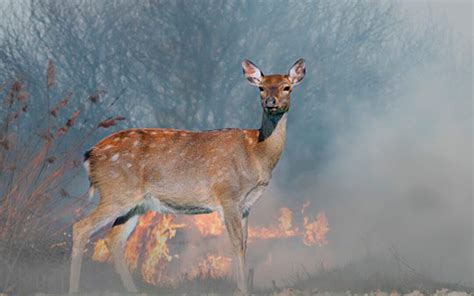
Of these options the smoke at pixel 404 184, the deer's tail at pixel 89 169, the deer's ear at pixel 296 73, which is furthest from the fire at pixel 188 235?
the deer's ear at pixel 296 73

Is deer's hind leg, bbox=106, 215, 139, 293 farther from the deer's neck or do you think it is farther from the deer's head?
the deer's head

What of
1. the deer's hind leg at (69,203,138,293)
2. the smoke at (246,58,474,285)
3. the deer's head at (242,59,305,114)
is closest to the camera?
the deer's head at (242,59,305,114)

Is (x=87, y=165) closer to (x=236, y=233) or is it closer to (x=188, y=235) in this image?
(x=236, y=233)

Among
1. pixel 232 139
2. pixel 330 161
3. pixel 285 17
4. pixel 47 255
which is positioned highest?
pixel 285 17

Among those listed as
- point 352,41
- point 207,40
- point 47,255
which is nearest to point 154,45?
point 207,40

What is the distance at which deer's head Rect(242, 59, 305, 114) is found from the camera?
1071cm

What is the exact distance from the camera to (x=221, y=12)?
33469 mm

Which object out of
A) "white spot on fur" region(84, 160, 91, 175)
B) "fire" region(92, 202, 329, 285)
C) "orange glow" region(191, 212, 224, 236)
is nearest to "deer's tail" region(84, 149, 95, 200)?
"white spot on fur" region(84, 160, 91, 175)

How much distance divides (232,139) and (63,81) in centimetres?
2227

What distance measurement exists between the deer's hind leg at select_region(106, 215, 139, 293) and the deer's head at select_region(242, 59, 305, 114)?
2049 millimetres

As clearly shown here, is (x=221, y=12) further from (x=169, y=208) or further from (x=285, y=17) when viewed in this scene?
(x=169, y=208)

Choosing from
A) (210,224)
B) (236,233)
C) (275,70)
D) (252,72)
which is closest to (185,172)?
(236,233)

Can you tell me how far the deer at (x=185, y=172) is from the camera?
35.7 ft

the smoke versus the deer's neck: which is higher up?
the smoke
